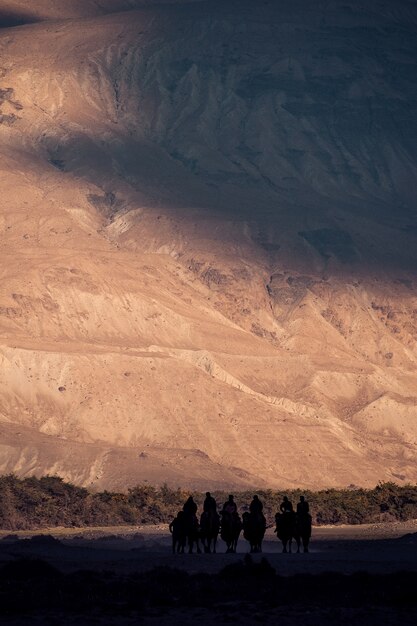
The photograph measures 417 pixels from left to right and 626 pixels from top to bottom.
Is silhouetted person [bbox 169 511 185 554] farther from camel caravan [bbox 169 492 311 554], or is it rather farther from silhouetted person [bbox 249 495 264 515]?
silhouetted person [bbox 249 495 264 515]

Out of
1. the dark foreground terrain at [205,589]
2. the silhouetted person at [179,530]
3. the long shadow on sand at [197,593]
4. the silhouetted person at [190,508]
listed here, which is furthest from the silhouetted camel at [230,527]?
the long shadow on sand at [197,593]

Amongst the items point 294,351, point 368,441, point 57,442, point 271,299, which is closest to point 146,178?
point 271,299

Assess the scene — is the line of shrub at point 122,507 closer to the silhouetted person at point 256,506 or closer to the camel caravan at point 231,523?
the camel caravan at point 231,523

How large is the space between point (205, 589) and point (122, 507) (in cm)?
3415

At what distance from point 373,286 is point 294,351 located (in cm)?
2253

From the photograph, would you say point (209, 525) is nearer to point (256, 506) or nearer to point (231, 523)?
point (231, 523)

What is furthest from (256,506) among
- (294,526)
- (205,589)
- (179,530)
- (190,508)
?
(205,589)

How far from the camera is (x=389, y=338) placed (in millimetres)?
153375

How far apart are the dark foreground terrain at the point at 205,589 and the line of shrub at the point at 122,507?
1951cm

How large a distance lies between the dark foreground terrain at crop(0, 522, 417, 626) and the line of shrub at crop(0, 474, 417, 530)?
64.0ft

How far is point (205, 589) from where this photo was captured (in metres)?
27.4

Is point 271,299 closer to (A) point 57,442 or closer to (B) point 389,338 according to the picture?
(B) point 389,338

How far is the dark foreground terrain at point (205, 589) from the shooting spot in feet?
81.6

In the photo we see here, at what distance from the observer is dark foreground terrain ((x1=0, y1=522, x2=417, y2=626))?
24.9 meters
